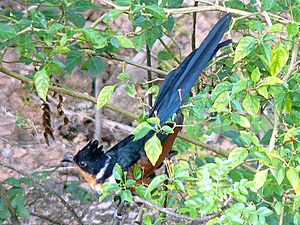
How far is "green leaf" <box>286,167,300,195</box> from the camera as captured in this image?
80.7 inches

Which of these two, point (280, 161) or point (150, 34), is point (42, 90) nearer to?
point (150, 34)

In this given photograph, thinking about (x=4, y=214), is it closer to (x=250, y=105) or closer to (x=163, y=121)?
(x=163, y=121)

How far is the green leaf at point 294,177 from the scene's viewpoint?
2049 millimetres

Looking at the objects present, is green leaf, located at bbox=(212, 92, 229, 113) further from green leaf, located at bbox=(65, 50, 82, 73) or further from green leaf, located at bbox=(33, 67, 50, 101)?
green leaf, located at bbox=(65, 50, 82, 73)

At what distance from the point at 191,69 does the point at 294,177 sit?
31.9 inches

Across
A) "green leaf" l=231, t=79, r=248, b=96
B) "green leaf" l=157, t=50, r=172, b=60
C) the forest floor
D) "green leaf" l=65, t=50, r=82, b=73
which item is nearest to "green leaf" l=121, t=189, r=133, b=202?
"green leaf" l=231, t=79, r=248, b=96

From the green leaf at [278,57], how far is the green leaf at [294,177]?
11.8 inches

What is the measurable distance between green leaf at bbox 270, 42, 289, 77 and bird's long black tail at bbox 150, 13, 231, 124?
1.74 feet

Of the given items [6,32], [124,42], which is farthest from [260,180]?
[6,32]

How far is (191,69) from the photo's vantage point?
2740 mm

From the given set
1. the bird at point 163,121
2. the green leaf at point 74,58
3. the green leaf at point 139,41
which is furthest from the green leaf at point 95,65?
the green leaf at point 139,41

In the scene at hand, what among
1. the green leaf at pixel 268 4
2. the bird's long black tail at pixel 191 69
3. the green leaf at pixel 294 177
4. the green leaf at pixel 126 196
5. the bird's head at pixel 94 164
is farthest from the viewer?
the bird's head at pixel 94 164

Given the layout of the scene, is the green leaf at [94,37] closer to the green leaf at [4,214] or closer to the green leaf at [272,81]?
the green leaf at [272,81]

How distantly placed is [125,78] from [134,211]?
80.5 inches
